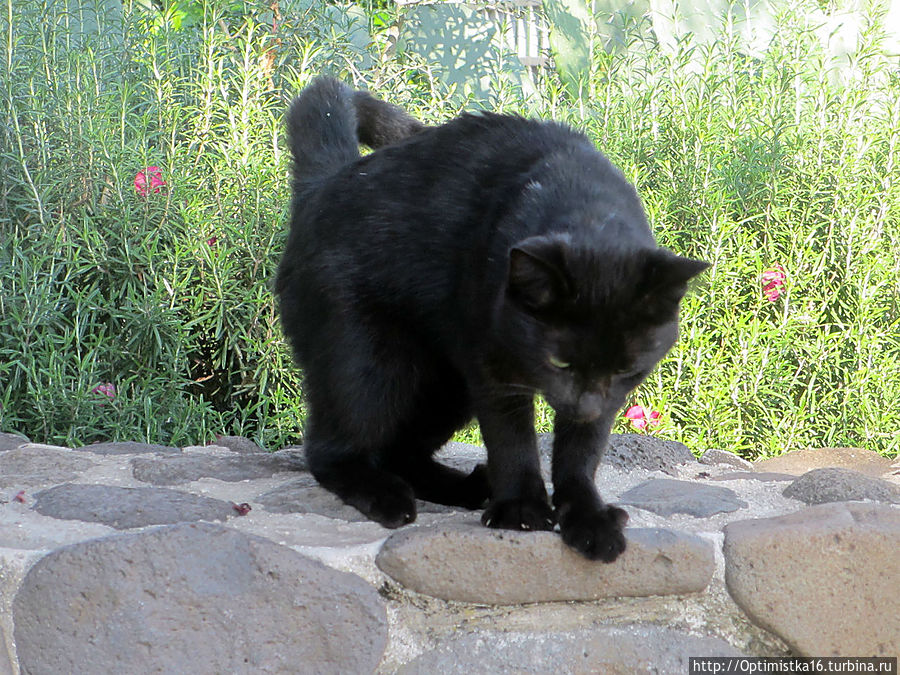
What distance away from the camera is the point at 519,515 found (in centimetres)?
181

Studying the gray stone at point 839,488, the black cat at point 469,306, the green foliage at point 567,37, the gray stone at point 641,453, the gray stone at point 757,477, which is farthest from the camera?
the green foliage at point 567,37

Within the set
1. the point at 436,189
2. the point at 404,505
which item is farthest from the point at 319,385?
the point at 436,189

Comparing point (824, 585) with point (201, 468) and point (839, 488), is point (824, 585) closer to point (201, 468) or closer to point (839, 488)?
point (839, 488)

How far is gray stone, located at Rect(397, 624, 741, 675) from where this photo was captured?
1708 millimetres

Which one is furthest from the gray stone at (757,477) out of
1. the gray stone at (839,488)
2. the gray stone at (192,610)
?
the gray stone at (192,610)

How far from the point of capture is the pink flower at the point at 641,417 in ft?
10.4

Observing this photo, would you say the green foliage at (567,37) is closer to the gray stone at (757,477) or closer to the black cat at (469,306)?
the black cat at (469,306)

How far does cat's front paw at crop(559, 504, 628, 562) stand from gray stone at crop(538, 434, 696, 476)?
27.0 inches

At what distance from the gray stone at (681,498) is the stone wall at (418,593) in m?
0.11

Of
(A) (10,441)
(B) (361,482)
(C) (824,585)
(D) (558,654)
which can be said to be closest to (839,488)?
(C) (824,585)

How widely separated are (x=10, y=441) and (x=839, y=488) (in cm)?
205

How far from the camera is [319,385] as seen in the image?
217cm

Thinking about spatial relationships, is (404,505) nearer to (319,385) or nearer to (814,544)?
(319,385)

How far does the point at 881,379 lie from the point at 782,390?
32cm
